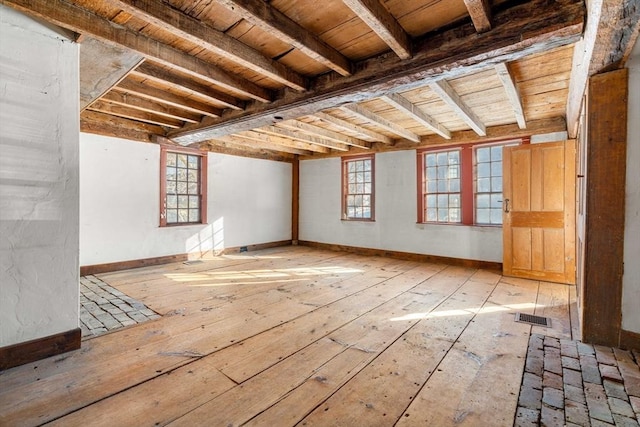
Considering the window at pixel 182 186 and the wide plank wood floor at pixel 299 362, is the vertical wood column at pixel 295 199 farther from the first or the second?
the wide plank wood floor at pixel 299 362

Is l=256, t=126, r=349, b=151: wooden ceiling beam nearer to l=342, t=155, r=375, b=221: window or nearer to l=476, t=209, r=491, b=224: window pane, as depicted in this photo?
l=342, t=155, r=375, b=221: window

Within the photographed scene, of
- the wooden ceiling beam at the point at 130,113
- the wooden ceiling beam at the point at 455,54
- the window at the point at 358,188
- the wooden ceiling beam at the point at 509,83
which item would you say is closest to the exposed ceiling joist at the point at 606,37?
the wooden ceiling beam at the point at 455,54

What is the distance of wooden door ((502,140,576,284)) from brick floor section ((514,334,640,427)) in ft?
7.61

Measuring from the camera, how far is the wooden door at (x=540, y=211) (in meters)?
4.25

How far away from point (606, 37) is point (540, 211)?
10.3 feet

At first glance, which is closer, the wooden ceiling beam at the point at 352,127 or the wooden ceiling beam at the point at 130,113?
the wooden ceiling beam at the point at 130,113

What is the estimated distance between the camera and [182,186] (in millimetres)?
6004

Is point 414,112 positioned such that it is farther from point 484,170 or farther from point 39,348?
point 39,348

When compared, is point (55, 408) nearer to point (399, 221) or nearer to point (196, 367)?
point (196, 367)

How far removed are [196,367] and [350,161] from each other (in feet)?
19.0

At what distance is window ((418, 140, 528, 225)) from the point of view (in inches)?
209

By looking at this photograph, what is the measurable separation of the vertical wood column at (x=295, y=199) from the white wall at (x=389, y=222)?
0.12 metres

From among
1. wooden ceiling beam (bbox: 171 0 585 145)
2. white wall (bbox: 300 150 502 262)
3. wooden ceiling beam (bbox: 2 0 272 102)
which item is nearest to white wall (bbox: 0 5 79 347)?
wooden ceiling beam (bbox: 2 0 272 102)

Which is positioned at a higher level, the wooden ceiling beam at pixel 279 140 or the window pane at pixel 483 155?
the wooden ceiling beam at pixel 279 140
